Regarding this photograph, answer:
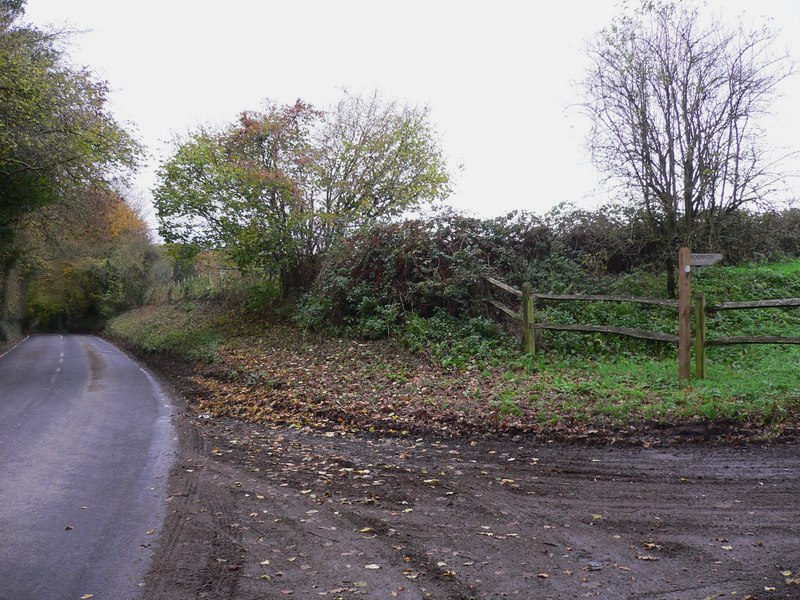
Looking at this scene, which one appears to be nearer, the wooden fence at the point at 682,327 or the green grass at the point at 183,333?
the wooden fence at the point at 682,327

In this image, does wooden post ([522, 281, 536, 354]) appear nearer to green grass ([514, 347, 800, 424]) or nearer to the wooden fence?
the wooden fence

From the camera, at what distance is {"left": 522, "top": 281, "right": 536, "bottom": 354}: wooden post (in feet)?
40.5

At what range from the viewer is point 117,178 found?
18.8m

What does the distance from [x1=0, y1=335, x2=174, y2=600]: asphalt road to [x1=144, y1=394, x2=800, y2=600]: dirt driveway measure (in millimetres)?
317

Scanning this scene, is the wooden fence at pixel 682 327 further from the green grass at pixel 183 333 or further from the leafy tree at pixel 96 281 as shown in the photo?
the leafy tree at pixel 96 281

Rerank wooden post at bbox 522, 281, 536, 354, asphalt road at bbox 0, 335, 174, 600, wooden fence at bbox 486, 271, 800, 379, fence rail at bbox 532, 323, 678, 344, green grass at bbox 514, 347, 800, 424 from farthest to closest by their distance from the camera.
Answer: wooden post at bbox 522, 281, 536, 354
fence rail at bbox 532, 323, 678, 344
wooden fence at bbox 486, 271, 800, 379
green grass at bbox 514, 347, 800, 424
asphalt road at bbox 0, 335, 174, 600

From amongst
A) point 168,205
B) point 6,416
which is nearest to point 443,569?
point 6,416

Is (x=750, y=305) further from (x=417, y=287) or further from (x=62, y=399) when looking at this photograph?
(x=62, y=399)

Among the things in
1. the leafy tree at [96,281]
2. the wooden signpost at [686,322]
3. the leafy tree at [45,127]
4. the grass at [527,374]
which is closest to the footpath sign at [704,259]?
the wooden signpost at [686,322]

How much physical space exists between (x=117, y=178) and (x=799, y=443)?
18.6 m

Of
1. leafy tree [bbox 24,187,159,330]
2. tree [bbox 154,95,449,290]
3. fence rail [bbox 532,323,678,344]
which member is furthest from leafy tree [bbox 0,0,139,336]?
leafy tree [bbox 24,187,159,330]

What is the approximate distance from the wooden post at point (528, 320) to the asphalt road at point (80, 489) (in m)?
6.91

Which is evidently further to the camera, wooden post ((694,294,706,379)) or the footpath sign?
wooden post ((694,294,706,379))

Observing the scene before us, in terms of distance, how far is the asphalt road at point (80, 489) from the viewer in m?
4.49
